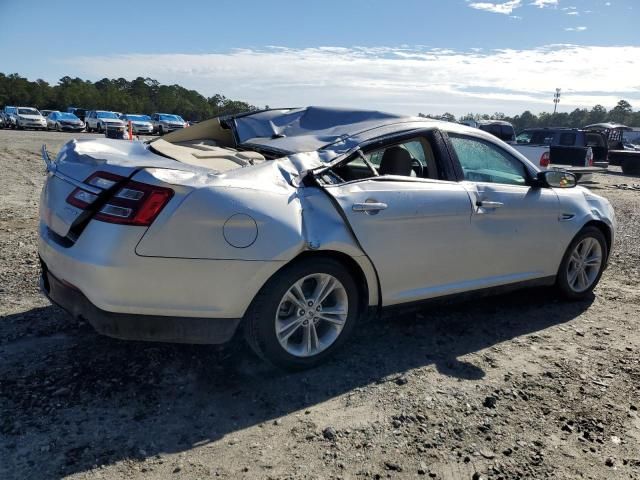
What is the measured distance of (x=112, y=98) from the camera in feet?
224

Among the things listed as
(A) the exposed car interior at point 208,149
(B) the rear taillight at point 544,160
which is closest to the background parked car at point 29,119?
(B) the rear taillight at point 544,160

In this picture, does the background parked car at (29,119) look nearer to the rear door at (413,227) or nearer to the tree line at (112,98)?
the tree line at (112,98)

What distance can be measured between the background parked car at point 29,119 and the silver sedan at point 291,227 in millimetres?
40866

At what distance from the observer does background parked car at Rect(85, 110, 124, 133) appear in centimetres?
3988

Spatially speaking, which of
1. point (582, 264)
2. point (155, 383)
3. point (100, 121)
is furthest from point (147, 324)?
point (100, 121)

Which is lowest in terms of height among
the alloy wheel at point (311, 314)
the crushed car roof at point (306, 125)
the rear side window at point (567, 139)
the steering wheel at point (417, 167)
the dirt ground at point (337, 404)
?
the dirt ground at point (337, 404)

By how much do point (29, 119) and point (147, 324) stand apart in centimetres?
4281

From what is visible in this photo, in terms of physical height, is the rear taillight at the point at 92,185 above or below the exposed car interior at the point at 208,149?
below

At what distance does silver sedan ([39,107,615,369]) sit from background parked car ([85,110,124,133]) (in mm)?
38348

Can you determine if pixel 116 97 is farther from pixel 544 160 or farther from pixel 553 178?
pixel 553 178

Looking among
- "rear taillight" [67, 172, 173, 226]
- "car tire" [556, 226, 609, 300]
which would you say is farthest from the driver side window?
"rear taillight" [67, 172, 173, 226]

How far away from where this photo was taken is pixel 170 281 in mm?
2920

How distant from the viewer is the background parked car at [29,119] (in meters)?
39.7

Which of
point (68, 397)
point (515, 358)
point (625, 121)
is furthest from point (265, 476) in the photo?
point (625, 121)
